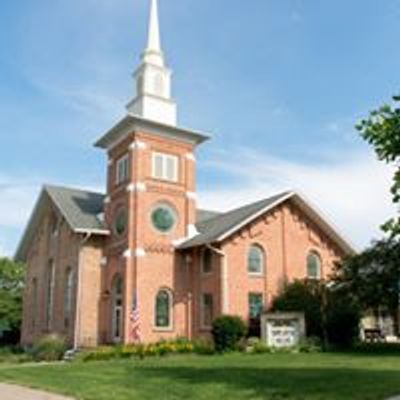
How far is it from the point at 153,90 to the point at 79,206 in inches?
322

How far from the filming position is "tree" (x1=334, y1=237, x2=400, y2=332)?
28094 millimetres

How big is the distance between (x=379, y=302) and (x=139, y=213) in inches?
522

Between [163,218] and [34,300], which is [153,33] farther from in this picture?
[34,300]

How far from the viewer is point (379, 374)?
15.6m

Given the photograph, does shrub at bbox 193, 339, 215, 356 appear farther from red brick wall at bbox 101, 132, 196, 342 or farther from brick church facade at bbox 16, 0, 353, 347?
red brick wall at bbox 101, 132, 196, 342

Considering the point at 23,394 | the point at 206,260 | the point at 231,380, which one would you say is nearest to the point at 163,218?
the point at 206,260

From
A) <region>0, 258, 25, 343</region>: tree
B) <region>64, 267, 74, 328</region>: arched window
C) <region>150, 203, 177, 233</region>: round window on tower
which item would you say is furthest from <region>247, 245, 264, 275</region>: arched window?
<region>0, 258, 25, 343</region>: tree

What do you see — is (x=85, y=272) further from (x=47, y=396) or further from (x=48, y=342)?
(x=47, y=396)

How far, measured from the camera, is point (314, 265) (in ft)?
123

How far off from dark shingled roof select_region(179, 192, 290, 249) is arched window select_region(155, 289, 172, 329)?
2.70 meters

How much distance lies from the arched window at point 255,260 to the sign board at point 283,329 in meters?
4.73

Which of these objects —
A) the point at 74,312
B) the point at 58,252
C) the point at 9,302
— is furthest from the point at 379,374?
the point at 9,302

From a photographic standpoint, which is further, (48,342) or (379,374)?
(48,342)

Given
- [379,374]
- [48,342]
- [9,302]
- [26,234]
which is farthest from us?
[9,302]
